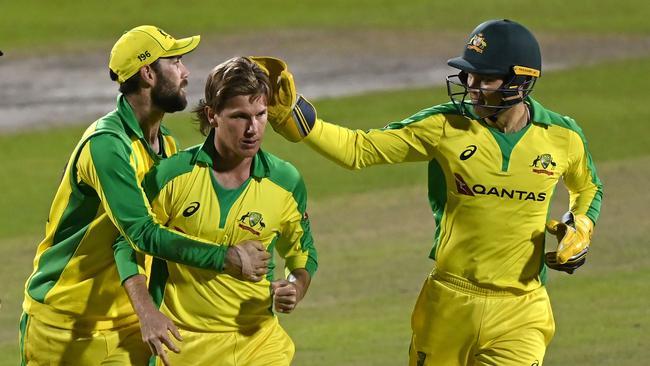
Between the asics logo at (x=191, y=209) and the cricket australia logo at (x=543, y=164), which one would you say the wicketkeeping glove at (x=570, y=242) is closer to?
the cricket australia logo at (x=543, y=164)

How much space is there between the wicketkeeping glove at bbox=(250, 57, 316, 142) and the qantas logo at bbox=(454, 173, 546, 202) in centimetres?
83

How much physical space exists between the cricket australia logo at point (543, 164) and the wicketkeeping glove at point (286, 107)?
3.71ft

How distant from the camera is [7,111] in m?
20.4

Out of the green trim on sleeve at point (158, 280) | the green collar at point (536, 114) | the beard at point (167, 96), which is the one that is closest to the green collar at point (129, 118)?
the beard at point (167, 96)

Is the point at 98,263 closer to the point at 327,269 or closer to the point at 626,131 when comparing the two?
the point at 327,269

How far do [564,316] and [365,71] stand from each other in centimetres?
1105

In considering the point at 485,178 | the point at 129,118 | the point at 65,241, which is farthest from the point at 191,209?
the point at 485,178

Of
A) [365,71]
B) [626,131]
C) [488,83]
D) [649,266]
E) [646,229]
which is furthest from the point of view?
[365,71]

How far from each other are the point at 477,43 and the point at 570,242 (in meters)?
1.06

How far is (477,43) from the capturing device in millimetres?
7297

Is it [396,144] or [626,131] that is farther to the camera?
[626,131]

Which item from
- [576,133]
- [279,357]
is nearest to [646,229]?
[576,133]

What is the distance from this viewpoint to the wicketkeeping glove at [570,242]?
718cm

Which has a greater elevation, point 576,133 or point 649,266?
point 576,133
